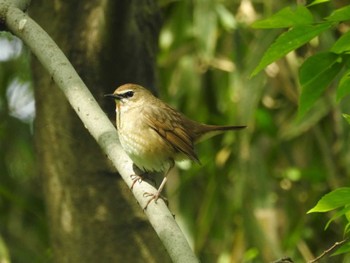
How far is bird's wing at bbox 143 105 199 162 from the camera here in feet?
13.9

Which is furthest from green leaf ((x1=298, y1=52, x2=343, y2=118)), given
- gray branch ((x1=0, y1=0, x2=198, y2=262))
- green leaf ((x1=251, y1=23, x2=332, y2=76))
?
gray branch ((x1=0, y1=0, x2=198, y2=262))

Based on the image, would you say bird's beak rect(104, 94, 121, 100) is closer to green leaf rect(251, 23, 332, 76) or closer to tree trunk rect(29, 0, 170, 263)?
tree trunk rect(29, 0, 170, 263)

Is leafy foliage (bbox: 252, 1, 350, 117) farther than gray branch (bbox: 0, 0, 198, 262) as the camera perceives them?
No

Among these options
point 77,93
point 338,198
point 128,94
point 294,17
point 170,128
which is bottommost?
point 338,198

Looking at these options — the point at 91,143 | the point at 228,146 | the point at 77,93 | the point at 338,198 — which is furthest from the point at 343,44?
the point at 228,146

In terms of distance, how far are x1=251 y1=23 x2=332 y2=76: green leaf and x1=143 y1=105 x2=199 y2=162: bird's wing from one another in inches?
66.8

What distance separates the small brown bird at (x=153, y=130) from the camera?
4.12 m

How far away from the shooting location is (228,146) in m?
6.02

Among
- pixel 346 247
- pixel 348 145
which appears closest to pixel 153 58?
pixel 348 145

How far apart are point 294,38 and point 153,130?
6.25 ft

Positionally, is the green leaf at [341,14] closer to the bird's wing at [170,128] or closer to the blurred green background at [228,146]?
the bird's wing at [170,128]

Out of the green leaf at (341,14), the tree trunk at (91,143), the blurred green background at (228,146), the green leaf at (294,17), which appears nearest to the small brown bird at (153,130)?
the tree trunk at (91,143)

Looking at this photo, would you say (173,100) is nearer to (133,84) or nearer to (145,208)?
(133,84)

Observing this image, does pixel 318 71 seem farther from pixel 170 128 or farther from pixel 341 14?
pixel 170 128
